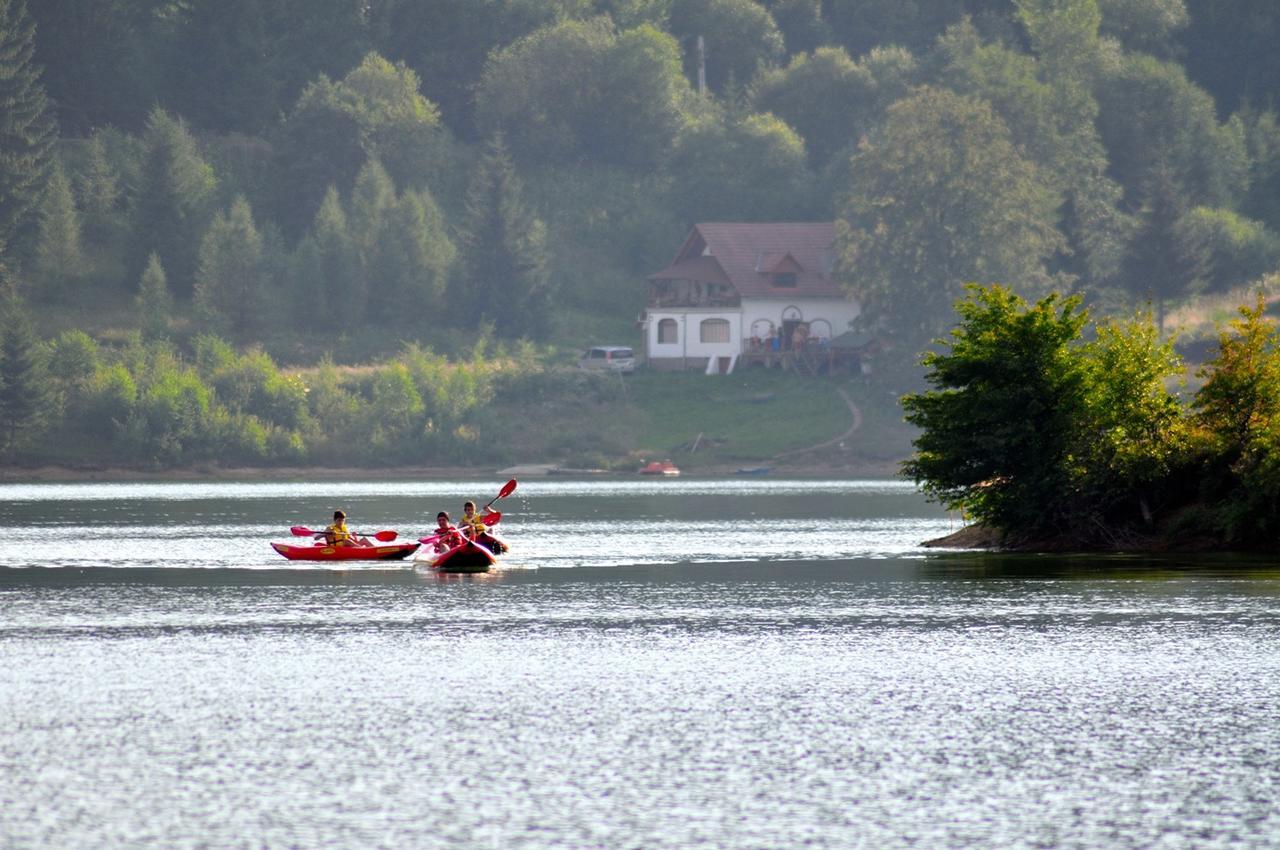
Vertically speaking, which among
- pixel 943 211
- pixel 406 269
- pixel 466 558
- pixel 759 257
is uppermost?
pixel 943 211

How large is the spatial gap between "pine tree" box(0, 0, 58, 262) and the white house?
1878 inches

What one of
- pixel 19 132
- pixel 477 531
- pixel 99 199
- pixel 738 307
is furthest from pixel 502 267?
pixel 477 531

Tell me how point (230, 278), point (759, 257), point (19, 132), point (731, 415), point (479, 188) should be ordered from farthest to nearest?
point (479, 188)
point (759, 257)
point (19, 132)
point (230, 278)
point (731, 415)

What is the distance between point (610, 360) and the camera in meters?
160

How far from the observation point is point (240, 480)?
5669 inches

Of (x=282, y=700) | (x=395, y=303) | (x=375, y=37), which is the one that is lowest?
(x=282, y=700)

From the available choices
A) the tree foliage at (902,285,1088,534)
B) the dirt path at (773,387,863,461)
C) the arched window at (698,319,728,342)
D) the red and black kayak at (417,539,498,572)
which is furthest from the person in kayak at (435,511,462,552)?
the arched window at (698,319,728,342)

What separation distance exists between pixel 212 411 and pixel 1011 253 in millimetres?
57473

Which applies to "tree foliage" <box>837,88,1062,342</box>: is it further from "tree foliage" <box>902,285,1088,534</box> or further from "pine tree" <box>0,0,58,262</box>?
"tree foliage" <box>902,285,1088,534</box>

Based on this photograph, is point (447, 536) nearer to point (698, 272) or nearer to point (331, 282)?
point (331, 282)

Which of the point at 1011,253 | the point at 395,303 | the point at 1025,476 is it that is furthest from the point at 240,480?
the point at 1025,476

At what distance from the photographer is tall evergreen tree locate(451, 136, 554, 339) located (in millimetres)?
167000

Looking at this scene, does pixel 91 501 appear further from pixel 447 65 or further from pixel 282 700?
pixel 447 65

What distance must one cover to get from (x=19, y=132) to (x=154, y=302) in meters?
20.8
